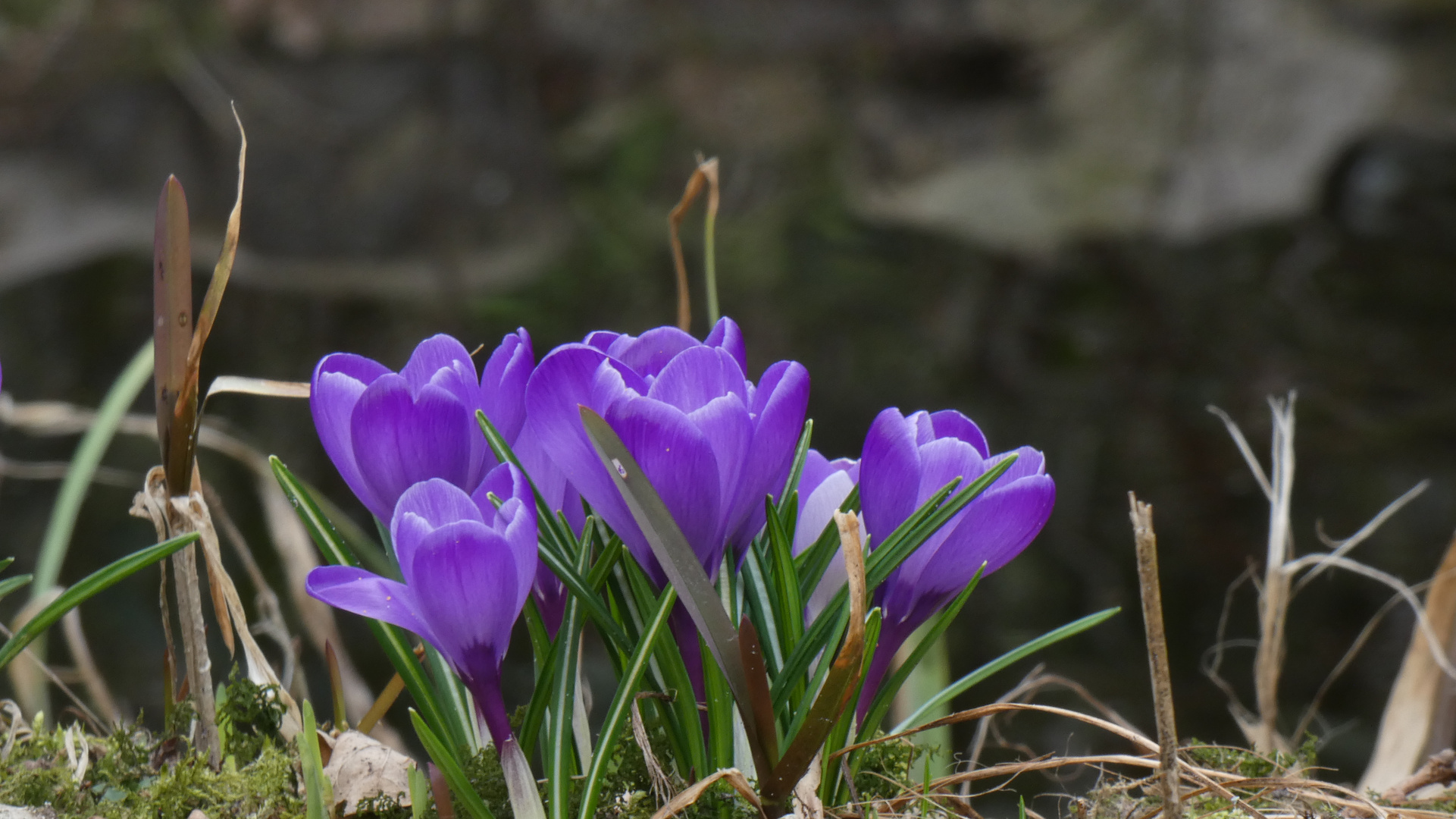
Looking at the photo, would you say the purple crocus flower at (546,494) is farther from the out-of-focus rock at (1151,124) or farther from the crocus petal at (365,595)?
the out-of-focus rock at (1151,124)

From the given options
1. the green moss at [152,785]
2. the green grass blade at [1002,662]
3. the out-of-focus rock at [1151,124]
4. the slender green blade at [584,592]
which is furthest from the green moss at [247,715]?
the out-of-focus rock at [1151,124]

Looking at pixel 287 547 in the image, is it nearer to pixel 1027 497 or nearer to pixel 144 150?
pixel 1027 497

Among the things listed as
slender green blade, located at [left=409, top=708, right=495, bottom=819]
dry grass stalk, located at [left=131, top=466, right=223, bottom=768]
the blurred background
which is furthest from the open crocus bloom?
the blurred background

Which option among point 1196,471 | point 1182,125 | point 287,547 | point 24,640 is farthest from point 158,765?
point 1182,125

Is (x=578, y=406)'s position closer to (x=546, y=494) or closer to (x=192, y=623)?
(x=546, y=494)

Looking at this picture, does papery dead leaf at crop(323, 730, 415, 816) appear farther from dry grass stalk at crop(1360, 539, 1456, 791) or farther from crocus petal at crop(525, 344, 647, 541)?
dry grass stalk at crop(1360, 539, 1456, 791)
